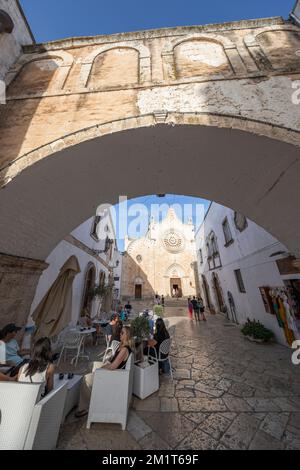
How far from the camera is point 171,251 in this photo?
25.2m

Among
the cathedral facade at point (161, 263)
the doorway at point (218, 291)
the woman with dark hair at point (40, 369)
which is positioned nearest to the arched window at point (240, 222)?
the doorway at point (218, 291)

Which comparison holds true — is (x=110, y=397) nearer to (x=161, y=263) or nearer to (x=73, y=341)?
(x=73, y=341)

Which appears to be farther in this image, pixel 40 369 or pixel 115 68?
pixel 115 68

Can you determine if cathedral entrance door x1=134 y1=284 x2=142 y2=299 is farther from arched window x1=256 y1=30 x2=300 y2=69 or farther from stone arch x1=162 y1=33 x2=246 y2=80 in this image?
arched window x1=256 y1=30 x2=300 y2=69

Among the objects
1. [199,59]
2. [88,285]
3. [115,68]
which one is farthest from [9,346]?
[199,59]

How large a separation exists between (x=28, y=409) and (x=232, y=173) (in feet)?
15.4

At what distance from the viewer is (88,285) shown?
8.69 m

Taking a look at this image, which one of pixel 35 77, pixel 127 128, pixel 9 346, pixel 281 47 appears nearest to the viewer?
pixel 127 128

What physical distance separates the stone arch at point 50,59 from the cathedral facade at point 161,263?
21868 mm

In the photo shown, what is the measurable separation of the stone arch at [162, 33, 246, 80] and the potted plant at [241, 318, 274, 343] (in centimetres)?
755

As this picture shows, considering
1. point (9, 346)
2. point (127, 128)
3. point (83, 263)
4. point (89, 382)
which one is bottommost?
point (89, 382)

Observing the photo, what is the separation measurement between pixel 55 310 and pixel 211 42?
7.47 meters
